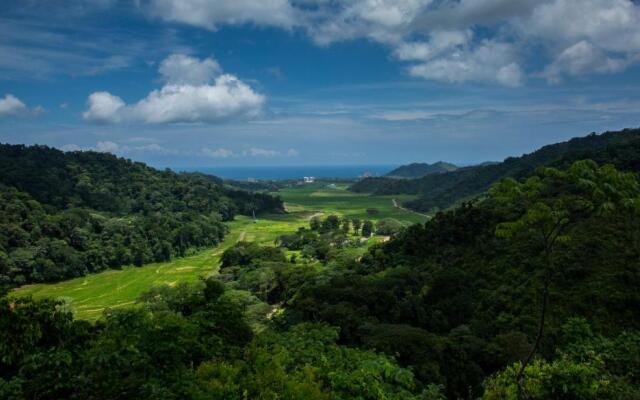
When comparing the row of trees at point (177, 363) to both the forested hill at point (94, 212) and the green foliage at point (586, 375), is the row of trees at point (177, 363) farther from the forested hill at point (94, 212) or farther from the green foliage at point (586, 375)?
the forested hill at point (94, 212)

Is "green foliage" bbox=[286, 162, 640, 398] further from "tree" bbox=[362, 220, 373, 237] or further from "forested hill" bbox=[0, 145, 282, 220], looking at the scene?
"forested hill" bbox=[0, 145, 282, 220]

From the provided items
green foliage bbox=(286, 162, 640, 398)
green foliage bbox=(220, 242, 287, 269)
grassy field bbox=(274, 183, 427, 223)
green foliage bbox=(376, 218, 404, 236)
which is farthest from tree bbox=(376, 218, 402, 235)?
green foliage bbox=(286, 162, 640, 398)

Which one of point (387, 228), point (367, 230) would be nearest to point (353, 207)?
point (387, 228)

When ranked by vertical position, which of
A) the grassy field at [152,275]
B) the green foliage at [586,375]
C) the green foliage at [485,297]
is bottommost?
the grassy field at [152,275]

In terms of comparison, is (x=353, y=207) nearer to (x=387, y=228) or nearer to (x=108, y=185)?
(x=387, y=228)

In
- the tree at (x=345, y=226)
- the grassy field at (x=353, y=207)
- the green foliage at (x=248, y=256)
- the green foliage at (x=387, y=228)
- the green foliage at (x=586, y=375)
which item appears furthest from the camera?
the grassy field at (x=353, y=207)

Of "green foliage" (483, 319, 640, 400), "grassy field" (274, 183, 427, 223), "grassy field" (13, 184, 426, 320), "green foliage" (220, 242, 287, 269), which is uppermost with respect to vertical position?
"green foliage" (483, 319, 640, 400)

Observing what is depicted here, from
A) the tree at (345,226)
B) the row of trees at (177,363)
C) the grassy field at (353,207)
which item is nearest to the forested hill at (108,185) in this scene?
the grassy field at (353,207)

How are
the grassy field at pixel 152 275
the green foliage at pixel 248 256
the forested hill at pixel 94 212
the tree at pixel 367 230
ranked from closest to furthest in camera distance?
the grassy field at pixel 152 275, the green foliage at pixel 248 256, the forested hill at pixel 94 212, the tree at pixel 367 230

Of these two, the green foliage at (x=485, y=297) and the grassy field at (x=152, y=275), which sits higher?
the green foliage at (x=485, y=297)
